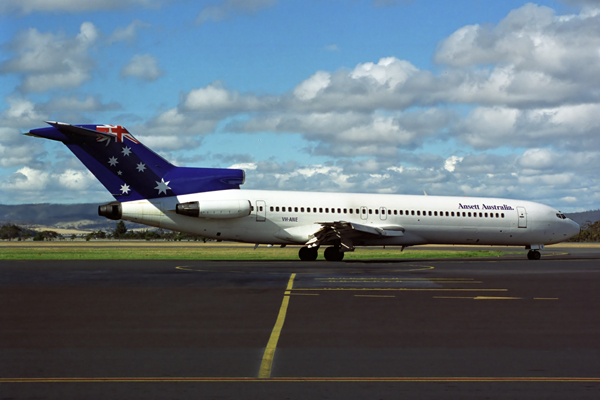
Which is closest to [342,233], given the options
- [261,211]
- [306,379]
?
[261,211]

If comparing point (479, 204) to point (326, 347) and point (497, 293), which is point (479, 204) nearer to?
Result: point (497, 293)

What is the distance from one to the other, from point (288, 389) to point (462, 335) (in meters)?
4.19

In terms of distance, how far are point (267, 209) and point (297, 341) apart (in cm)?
2344

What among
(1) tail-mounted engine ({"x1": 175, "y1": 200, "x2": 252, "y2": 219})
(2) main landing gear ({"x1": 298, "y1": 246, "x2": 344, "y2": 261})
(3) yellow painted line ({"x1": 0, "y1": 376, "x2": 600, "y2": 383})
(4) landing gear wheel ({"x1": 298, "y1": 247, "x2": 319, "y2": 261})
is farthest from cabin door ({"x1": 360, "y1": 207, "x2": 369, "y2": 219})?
(3) yellow painted line ({"x1": 0, "y1": 376, "x2": 600, "y2": 383})

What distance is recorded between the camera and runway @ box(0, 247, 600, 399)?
21.1ft

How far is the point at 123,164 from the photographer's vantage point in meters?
30.6

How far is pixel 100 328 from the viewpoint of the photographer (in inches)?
394

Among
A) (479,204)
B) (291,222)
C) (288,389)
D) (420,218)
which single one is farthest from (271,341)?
(479,204)

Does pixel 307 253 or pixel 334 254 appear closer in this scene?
pixel 334 254

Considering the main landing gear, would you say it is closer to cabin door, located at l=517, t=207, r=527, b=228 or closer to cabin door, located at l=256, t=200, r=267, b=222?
cabin door, located at l=256, t=200, r=267, b=222

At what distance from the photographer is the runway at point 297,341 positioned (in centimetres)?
645

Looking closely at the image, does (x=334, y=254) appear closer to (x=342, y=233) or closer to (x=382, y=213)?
(x=342, y=233)

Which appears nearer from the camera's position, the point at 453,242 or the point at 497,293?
the point at 497,293

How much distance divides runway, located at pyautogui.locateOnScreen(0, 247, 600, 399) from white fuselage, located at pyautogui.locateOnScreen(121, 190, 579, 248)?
1419 cm
